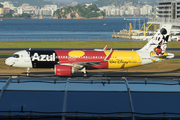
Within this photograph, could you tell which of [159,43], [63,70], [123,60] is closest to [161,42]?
[159,43]

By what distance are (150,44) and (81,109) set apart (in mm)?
37309

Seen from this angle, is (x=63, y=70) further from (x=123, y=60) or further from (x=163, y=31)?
(x=163, y=31)

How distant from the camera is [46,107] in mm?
15414

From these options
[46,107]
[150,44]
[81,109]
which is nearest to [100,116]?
[81,109]

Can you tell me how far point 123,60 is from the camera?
1916 inches

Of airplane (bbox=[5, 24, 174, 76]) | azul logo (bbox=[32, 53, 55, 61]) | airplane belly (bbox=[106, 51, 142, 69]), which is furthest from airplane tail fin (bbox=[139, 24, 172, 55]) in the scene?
azul logo (bbox=[32, 53, 55, 61])

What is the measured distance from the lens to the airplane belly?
48.5m

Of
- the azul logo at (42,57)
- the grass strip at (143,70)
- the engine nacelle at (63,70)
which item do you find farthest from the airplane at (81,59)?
the grass strip at (143,70)

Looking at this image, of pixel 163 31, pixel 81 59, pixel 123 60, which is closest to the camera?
pixel 81 59

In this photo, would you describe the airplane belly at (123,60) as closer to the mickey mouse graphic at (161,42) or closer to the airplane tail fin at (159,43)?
the airplane tail fin at (159,43)

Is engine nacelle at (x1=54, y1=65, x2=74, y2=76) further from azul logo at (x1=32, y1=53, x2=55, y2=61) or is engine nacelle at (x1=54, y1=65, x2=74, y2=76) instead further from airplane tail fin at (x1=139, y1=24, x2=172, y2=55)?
airplane tail fin at (x1=139, y1=24, x2=172, y2=55)

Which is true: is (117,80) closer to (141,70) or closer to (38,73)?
(38,73)

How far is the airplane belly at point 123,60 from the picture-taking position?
48469mm

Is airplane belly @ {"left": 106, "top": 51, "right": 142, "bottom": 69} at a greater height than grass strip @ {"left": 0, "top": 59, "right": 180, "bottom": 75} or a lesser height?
greater
